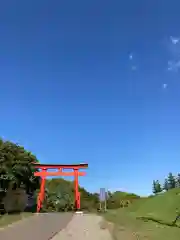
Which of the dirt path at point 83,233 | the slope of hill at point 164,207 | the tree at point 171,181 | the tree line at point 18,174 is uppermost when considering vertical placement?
the tree at point 171,181

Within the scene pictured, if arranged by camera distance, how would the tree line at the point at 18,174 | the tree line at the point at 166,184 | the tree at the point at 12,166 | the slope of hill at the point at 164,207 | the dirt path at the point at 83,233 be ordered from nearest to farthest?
the dirt path at the point at 83,233 < the slope of hill at the point at 164,207 < the tree at the point at 12,166 < the tree line at the point at 18,174 < the tree line at the point at 166,184

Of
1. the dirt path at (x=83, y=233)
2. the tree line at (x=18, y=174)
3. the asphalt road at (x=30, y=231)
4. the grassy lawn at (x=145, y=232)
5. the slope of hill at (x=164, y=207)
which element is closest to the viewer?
the asphalt road at (x=30, y=231)

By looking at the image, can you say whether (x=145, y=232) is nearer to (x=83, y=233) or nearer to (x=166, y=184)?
(x=83, y=233)

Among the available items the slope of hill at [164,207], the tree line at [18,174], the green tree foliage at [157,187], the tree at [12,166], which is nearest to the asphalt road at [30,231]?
the slope of hill at [164,207]

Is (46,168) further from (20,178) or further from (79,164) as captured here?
(20,178)

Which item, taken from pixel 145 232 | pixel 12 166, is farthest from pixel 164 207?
pixel 12 166

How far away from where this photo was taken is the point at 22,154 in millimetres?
37062

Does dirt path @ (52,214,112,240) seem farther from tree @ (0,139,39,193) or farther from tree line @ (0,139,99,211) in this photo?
tree line @ (0,139,99,211)

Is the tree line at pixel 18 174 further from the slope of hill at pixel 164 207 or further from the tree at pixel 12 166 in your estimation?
the slope of hill at pixel 164 207

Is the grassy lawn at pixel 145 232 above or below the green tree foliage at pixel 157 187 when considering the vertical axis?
below

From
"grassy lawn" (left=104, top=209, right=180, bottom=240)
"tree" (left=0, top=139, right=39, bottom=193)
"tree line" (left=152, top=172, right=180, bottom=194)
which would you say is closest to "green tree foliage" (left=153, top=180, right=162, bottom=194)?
"tree line" (left=152, top=172, right=180, bottom=194)

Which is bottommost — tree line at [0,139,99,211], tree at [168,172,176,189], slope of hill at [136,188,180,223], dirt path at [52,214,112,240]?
dirt path at [52,214,112,240]

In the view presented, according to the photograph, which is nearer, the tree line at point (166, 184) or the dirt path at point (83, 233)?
the dirt path at point (83, 233)

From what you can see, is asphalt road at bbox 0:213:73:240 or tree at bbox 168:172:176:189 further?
tree at bbox 168:172:176:189
